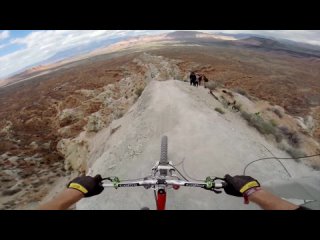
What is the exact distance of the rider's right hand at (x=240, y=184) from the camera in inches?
142

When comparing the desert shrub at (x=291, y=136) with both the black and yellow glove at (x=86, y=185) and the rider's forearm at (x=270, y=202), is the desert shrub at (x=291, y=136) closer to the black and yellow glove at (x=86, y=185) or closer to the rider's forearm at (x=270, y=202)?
the rider's forearm at (x=270, y=202)

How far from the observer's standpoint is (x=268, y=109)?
2267 centimetres

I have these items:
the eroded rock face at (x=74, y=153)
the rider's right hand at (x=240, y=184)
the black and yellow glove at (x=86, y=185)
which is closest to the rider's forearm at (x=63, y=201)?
the black and yellow glove at (x=86, y=185)

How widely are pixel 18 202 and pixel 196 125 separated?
38.5 ft

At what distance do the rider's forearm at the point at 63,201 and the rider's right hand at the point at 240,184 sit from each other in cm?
227

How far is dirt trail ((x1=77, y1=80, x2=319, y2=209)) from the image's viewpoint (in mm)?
7773

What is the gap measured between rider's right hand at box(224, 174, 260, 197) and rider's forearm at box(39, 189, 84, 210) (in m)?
2.27

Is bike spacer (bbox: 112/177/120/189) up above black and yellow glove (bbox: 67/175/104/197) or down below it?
below

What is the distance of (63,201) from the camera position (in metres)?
3.35

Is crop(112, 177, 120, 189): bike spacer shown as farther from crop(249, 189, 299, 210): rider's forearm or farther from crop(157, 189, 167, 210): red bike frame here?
crop(249, 189, 299, 210): rider's forearm

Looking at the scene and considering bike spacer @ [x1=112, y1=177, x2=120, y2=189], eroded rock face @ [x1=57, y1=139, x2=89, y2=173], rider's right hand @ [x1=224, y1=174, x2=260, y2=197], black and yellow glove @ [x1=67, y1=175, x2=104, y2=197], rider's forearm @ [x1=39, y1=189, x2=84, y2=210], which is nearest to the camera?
rider's forearm @ [x1=39, y1=189, x2=84, y2=210]

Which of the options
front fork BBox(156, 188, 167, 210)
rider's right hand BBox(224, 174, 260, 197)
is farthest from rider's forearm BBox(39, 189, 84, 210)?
rider's right hand BBox(224, 174, 260, 197)

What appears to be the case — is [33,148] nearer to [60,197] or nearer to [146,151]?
[146,151]

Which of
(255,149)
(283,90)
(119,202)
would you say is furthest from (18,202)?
(283,90)
